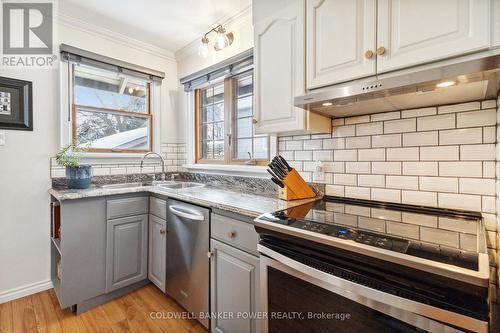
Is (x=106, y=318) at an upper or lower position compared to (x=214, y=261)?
lower

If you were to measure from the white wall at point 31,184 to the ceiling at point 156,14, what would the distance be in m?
0.19

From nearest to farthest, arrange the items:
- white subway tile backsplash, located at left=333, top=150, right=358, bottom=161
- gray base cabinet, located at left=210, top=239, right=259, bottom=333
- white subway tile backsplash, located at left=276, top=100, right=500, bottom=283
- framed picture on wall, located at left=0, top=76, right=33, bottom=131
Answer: white subway tile backsplash, located at left=276, top=100, right=500, bottom=283
gray base cabinet, located at left=210, top=239, right=259, bottom=333
white subway tile backsplash, located at left=333, top=150, right=358, bottom=161
framed picture on wall, located at left=0, top=76, right=33, bottom=131

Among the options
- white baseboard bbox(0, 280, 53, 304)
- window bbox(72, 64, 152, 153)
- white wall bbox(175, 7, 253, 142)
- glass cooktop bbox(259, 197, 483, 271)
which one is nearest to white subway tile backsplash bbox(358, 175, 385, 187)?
glass cooktop bbox(259, 197, 483, 271)

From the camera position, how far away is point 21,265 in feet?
6.56

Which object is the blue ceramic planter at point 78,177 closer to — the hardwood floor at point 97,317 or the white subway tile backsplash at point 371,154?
the hardwood floor at point 97,317

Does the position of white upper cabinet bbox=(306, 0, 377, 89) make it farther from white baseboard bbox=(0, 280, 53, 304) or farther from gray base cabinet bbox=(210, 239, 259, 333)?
white baseboard bbox=(0, 280, 53, 304)

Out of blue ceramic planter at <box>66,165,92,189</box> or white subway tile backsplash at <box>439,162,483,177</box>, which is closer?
white subway tile backsplash at <box>439,162,483,177</box>

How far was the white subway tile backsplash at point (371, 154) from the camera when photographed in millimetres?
1371

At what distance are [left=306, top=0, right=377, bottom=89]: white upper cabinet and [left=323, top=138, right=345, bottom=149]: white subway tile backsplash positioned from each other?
17.3 inches

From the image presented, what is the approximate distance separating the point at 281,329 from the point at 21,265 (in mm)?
2267

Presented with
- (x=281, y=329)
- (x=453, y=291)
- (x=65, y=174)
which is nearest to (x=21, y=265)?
(x=65, y=174)

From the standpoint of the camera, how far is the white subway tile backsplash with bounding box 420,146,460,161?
3.76 ft

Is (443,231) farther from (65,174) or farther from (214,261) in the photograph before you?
(65,174)

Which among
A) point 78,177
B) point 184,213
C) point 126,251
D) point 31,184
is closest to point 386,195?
point 184,213
